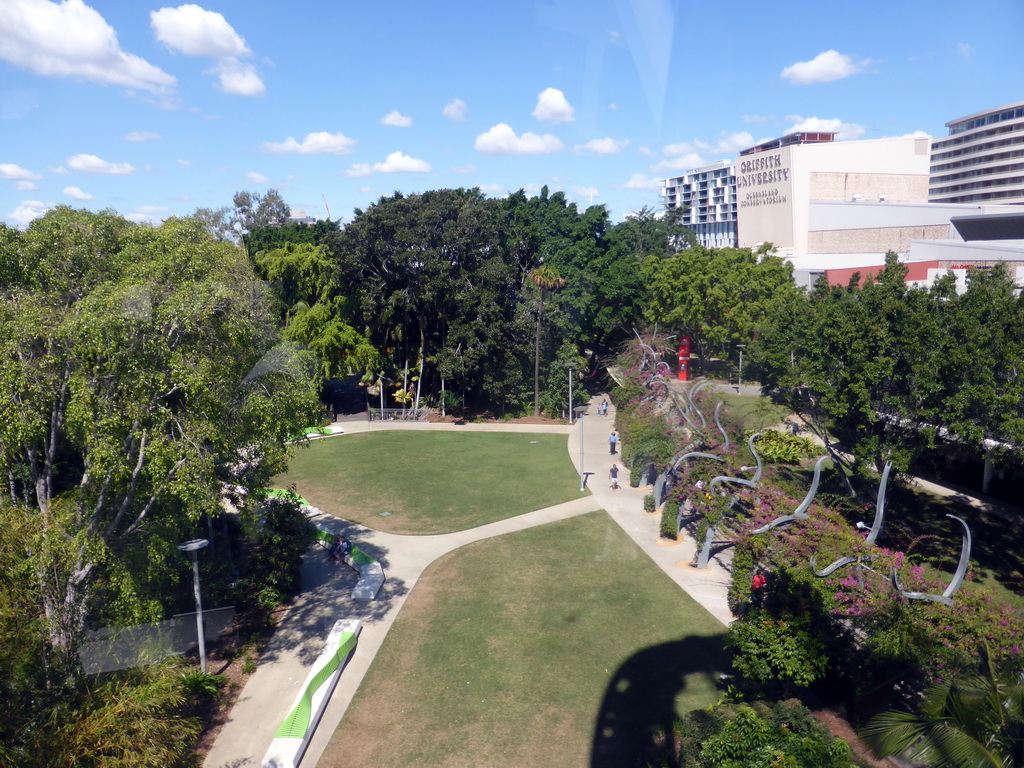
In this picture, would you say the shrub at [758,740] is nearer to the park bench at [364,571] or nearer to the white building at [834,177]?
the park bench at [364,571]

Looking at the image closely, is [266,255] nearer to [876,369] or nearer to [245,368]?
[245,368]

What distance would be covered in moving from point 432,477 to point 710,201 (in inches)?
4224

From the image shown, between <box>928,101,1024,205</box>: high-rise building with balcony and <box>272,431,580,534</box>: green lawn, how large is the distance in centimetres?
7191

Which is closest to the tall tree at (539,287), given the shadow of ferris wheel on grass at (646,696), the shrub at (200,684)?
the shadow of ferris wheel on grass at (646,696)

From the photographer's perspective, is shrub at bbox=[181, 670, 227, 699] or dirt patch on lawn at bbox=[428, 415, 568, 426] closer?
shrub at bbox=[181, 670, 227, 699]

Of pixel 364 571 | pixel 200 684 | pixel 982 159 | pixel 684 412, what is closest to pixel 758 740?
pixel 200 684

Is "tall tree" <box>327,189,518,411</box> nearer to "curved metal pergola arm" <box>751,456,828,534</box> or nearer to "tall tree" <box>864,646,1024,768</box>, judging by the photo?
"curved metal pergola arm" <box>751,456,828,534</box>

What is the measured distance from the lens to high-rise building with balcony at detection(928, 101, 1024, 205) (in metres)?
76.4

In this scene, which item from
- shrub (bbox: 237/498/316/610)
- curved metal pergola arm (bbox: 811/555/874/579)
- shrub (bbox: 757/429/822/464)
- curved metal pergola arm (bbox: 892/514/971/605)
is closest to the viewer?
curved metal pergola arm (bbox: 892/514/971/605)

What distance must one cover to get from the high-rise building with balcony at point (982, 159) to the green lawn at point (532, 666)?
7935cm

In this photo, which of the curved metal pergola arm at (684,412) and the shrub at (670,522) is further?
the curved metal pergola arm at (684,412)

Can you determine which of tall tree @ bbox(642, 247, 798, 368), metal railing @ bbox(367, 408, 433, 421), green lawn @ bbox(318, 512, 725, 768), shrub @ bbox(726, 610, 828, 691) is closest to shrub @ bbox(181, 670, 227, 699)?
green lawn @ bbox(318, 512, 725, 768)

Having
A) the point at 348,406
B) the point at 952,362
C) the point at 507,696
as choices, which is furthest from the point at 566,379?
the point at 507,696

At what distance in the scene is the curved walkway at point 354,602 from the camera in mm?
12195
